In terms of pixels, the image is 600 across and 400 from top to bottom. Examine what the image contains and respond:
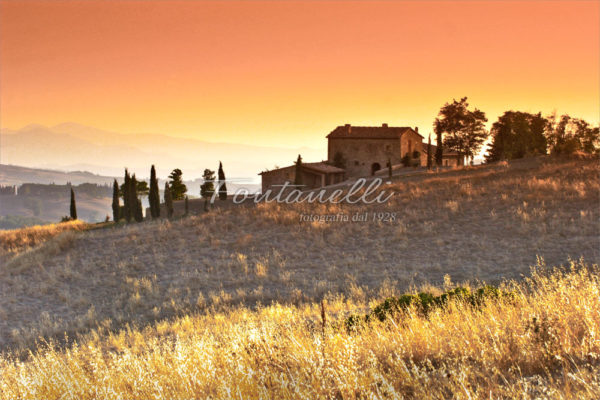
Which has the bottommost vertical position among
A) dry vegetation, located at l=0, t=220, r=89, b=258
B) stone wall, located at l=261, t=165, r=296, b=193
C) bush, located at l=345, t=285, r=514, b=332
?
dry vegetation, located at l=0, t=220, r=89, b=258

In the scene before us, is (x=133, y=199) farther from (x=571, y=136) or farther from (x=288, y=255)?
(x=571, y=136)

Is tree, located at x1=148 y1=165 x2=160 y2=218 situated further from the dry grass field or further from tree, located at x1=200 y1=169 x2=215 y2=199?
the dry grass field

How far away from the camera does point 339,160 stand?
67688 millimetres

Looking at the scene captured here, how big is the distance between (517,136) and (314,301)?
6036cm

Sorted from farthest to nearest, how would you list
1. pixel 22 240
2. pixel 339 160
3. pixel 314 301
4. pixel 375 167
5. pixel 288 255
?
pixel 339 160 < pixel 375 167 < pixel 22 240 < pixel 288 255 < pixel 314 301

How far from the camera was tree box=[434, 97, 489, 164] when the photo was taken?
6387 centimetres

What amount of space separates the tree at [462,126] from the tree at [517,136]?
288 cm

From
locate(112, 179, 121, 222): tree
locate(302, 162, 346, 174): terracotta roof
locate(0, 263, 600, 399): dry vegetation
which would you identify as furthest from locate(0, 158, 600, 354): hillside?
locate(112, 179, 121, 222): tree

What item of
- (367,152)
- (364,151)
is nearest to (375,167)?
(367,152)

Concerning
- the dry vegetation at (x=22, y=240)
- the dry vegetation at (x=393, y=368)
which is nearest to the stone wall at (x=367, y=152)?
the dry vegetation at (x=22, y=240)

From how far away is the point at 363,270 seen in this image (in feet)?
54.9

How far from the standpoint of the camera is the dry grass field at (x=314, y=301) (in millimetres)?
5164

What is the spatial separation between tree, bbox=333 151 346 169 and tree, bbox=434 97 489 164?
46.0 ft

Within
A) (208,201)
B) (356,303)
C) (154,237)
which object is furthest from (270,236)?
(208,201)
